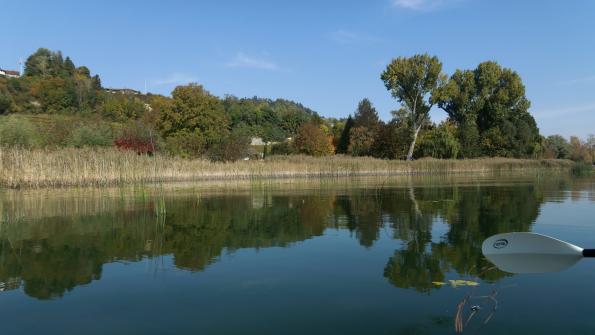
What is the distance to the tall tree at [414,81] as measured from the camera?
4553 cm

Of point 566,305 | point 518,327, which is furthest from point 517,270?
point 566,305

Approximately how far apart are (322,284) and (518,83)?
52.9 m

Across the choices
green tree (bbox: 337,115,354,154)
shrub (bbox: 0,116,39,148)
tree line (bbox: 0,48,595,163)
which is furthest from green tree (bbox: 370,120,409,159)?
shrub (bbox: 0,116,39,148)

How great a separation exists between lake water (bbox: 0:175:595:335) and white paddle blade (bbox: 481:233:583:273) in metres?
0.43

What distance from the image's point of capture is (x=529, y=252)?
3.50 metres

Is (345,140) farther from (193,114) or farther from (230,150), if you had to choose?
(230,150)

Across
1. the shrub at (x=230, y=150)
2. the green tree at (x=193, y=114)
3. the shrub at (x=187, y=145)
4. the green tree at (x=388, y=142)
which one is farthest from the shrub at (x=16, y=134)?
the green tree at (x=388, y=142)

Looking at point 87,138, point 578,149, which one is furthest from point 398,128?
point 578,149

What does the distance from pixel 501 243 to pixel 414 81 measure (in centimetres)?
4452

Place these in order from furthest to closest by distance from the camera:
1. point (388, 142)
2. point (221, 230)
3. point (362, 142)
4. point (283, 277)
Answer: point (362, 142)
point (388, 142)
point (221, 230)
point (283, 277)

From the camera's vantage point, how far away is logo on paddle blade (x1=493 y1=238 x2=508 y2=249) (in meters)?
3.58

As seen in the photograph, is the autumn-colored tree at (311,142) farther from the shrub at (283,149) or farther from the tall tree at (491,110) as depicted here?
the tall tree at (491,110)

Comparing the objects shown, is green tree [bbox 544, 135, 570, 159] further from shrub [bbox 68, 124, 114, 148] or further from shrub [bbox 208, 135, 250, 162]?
shrub [bbox 68, 124, 114, 148]

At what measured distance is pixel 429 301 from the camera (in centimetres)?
408
